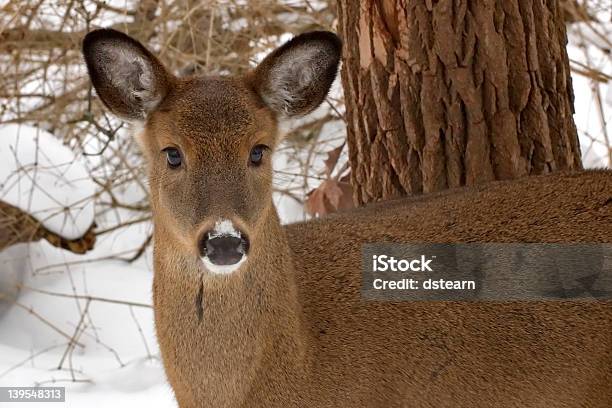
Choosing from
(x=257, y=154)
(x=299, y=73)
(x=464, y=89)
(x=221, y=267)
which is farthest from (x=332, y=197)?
(x=221, y=267)

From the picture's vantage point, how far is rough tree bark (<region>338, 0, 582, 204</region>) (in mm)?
4824

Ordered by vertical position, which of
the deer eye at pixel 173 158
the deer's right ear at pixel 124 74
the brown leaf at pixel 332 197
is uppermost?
the brown leaf at pixel 332 197

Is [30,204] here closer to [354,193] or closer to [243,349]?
[354,193]

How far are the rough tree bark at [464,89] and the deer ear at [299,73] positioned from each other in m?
0.86

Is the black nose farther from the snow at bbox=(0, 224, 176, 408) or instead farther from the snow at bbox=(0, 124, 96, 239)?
the snow at bbox=(0, 124, 96, 239)

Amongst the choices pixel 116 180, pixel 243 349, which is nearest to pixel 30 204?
pixel 116 180

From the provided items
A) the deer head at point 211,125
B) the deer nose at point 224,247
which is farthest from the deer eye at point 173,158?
the deer nose at point 224,247

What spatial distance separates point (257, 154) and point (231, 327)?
0.63 meters

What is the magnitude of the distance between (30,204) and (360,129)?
2.80m

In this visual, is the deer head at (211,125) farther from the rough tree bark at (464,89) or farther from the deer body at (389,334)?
the rough tree bark at (464,89)

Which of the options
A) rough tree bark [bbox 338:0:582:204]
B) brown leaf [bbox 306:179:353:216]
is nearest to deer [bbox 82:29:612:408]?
rough tree bark [bbox 338:0:582:204]

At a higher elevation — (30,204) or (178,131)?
(30,204)

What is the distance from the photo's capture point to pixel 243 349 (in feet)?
12.6

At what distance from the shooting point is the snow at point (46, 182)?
23.1ft
